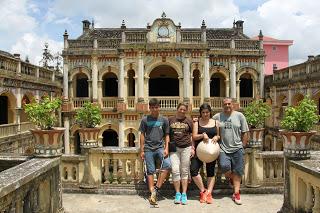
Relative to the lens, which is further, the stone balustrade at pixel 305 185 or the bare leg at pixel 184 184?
the bare leg at pixel 184 184

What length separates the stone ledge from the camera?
3.64 meters

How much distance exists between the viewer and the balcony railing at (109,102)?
70.6ft

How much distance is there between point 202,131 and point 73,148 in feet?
58.9

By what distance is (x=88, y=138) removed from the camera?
22.2 feet

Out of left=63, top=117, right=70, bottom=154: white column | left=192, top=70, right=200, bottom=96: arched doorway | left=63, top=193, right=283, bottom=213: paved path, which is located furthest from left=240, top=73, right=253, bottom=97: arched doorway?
left=63, top=193, right=283, bottom=213: paved path

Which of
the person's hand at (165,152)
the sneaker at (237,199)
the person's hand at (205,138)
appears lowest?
the sneaker at (237,199)

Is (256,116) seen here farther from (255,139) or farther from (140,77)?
(140,77)

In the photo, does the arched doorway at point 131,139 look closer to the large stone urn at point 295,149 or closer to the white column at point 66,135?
the white column at point 66,135

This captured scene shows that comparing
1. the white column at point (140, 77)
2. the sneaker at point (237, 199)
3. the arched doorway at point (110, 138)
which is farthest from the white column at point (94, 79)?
the sneaker at point (237, 199)

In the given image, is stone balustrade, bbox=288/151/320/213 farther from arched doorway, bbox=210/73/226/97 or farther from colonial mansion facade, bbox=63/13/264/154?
arched doorway, bbox=210/73/226/97

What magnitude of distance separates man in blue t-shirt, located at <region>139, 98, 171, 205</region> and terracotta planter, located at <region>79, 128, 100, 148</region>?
4.33 ft

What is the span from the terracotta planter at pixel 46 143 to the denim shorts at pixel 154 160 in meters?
1.54

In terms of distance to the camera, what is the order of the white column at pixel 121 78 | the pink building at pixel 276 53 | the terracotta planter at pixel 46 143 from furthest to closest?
the pink building at pixel 276 53
the white column at pixel 121 78
the terracotta planter at pixel 46 143

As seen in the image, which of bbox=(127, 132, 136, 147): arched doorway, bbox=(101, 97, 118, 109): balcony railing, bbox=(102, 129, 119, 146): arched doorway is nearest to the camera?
bbox=(127, 132, 136, 147): arched doorway
